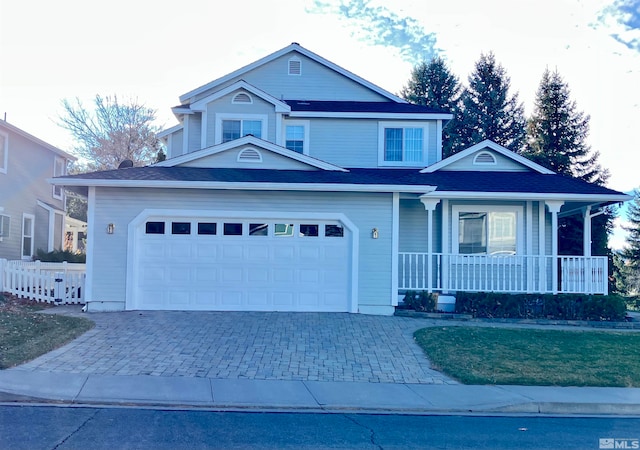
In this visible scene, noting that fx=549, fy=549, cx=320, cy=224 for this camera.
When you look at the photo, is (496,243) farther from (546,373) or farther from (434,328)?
(546,373)

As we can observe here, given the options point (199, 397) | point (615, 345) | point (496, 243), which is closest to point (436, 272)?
point (496, 243)

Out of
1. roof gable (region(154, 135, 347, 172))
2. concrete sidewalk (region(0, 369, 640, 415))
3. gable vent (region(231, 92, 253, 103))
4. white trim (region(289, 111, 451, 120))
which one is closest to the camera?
concrete sidewalk (region(0, 369, 640, 415))

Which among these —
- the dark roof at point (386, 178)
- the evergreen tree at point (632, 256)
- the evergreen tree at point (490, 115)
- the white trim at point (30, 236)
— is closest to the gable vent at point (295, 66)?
the dark roof at point (386, 178)

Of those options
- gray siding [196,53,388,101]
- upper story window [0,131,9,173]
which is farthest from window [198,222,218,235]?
upper story window [0,131,9,173]

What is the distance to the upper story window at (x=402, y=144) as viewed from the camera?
19.1 m

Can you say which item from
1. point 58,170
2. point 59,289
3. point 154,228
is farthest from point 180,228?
point 58,170

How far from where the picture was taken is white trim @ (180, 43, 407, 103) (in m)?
19.7

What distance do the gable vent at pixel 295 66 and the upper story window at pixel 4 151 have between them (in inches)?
460

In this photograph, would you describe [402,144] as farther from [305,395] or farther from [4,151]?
[4,151]

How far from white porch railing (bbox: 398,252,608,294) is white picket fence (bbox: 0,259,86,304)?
9.13 meters

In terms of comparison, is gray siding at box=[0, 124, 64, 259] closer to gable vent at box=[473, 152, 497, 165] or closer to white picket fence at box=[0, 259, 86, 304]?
white picket fence at box=[0, 259, 86, 304]

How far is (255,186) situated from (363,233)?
122 inches

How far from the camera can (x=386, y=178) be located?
631 inches

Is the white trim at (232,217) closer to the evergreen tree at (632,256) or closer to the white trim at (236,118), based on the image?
the white trim at (236,118)
